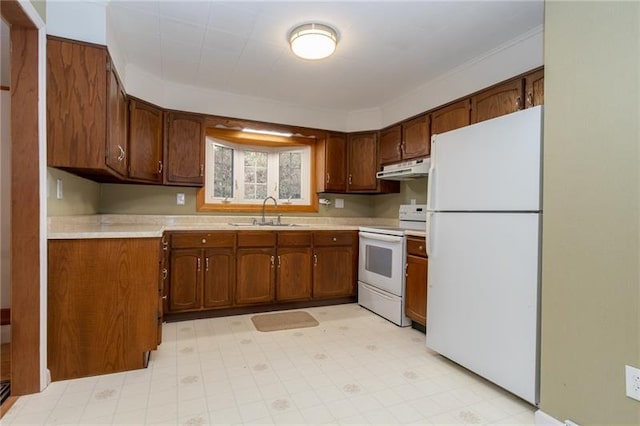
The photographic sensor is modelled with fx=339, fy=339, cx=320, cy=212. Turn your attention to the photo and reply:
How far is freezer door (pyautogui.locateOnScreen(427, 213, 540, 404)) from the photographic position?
176 centimetres

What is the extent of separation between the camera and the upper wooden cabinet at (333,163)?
404 cm

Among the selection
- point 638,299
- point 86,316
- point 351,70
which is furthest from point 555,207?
point 86,316

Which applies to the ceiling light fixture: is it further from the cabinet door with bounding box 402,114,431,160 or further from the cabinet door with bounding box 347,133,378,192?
the cabinet door with bounding box 347,133,378,192

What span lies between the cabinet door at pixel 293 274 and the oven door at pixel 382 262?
595 mm

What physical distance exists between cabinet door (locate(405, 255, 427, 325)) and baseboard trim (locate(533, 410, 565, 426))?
3.68 ft

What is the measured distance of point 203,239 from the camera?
3.10 m

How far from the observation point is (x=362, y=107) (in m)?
4.06

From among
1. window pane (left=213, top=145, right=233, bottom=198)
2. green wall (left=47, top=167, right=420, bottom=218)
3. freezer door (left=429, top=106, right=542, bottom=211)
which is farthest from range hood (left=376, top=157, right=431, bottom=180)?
window pane (left=213, top=145, right=233, bottom=198)

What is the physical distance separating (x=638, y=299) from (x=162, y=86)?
378 cm

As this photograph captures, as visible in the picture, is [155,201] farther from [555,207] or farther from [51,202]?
[555,207]

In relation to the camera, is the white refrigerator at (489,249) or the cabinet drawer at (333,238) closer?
the white refrigerator at (489,249)

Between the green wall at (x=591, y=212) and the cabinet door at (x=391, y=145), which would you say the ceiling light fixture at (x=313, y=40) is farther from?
the cabinet door at (x=391, y=145)

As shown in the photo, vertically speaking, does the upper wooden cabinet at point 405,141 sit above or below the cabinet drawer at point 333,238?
above

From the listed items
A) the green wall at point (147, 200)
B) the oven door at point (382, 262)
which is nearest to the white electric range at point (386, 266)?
the oven door at point (382, 262)
